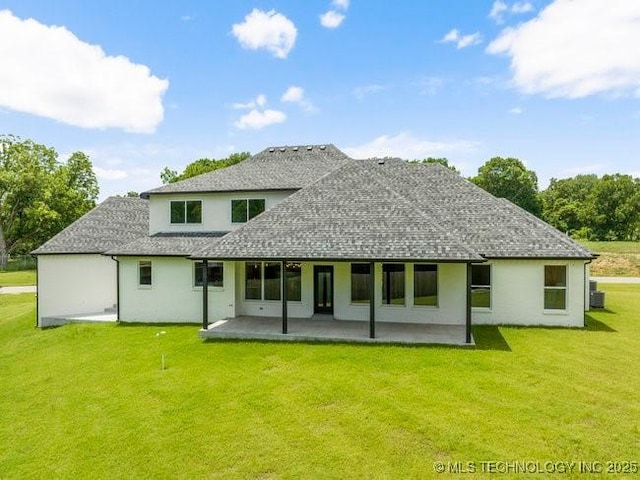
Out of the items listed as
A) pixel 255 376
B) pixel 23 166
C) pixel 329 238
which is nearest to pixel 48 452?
pixel 255 376

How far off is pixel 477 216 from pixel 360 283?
6.13 meters

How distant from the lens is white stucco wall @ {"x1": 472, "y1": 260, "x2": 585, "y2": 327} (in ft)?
46.5

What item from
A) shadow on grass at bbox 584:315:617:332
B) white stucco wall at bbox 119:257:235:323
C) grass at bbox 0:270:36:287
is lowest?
grass at bbox 0:270:36:287

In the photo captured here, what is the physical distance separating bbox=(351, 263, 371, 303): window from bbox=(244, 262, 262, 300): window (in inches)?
164

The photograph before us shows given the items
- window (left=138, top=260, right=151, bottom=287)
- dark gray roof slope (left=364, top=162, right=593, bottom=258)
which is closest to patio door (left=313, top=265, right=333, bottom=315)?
dark gray roof slope (left=364, top=162, right=593, bottom=258)

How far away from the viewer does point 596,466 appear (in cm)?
609

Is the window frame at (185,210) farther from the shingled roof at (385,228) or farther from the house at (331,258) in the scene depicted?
the shingled roof at (385,228)

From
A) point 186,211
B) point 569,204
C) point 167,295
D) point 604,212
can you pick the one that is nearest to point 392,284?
point 167,295

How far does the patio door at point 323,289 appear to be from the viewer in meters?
15.4

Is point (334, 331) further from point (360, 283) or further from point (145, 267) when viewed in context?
point (145, 267)

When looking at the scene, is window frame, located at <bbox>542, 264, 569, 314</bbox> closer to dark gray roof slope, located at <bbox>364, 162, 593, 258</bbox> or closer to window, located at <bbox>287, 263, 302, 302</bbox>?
dark gray roof slope, located at <bbox>364, 162, 593, 258</bbox>

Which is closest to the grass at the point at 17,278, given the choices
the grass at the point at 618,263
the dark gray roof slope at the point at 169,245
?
the dark gray roof slope at the point at 169,245

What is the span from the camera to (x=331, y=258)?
40.6 feet

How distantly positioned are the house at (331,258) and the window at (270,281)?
47mm
